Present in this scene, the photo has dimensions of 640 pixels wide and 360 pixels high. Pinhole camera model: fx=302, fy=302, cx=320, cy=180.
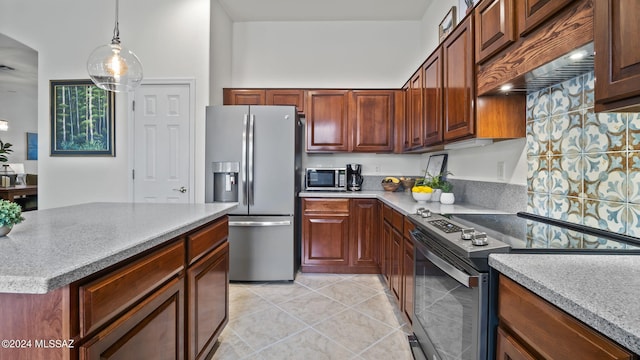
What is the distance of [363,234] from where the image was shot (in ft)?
10.8

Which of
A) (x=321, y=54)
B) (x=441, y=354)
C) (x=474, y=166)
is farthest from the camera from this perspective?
(x=321, y=54)

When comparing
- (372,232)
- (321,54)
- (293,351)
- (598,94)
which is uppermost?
(321,54)

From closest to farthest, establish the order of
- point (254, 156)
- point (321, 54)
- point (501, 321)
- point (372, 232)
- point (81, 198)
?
point (501, 321)
point (254, 156)
point (372, 232)
point (81, 198)
point (321, 54)

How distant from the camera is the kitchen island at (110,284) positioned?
0.79 m

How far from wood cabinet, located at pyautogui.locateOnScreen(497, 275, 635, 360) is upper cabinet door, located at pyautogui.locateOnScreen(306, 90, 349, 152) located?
110 inches

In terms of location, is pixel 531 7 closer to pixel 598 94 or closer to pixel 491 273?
pixel 598 94

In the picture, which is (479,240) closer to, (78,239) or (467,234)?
(467,234)

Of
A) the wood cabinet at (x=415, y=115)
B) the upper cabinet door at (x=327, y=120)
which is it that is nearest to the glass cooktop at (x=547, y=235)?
the wood cabinet at (x=415, y=115)

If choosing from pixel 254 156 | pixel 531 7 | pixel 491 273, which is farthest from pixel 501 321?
pixel 254 156

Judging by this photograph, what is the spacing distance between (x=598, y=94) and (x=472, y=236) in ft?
1.93

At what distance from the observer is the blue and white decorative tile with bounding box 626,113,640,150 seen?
116 centimetres

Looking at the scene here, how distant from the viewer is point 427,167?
3.43m

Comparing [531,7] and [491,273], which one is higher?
[531,7]

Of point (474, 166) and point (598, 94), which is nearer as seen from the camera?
point (598, 94)
